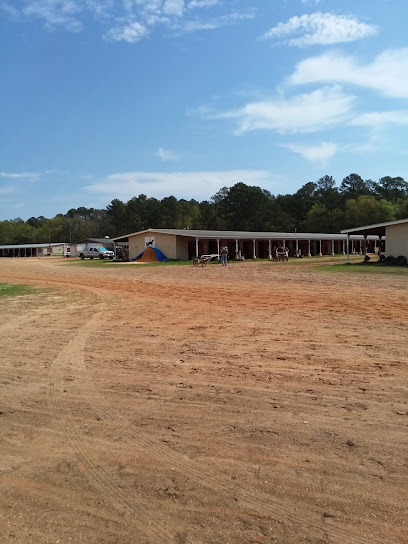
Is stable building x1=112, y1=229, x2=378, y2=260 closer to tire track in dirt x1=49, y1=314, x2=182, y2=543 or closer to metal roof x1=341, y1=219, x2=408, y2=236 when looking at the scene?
metal roof x1=341, y1=219, x2=408, y2=236

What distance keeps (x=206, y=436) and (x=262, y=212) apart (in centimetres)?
8210

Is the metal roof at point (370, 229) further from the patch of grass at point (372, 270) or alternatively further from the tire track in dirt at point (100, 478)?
the tire track in dirt at point (100, 478)

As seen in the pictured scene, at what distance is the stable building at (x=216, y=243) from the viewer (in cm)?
4547

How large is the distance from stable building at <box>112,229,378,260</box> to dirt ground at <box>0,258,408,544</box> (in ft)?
113

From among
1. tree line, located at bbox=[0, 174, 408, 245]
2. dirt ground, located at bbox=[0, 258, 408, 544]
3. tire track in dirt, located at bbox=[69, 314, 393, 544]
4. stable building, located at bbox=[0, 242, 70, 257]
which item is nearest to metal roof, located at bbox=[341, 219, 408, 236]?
dirt ground, located at bbox=[0, 258, 408, 544]

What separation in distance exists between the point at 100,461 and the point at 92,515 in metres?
0.74

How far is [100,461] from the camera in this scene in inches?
151

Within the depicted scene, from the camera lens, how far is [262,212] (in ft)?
278

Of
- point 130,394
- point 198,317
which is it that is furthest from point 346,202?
point 130,394

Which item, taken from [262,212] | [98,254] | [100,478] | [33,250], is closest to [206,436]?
[100,478]

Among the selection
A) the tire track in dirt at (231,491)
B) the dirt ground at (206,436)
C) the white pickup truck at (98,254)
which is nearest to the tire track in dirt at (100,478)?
the dirt ground at (206,436)

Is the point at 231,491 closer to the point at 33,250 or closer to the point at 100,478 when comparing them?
the point at 100,478

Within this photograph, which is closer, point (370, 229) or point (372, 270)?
point (372, 270)

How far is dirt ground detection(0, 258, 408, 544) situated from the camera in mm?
3006
